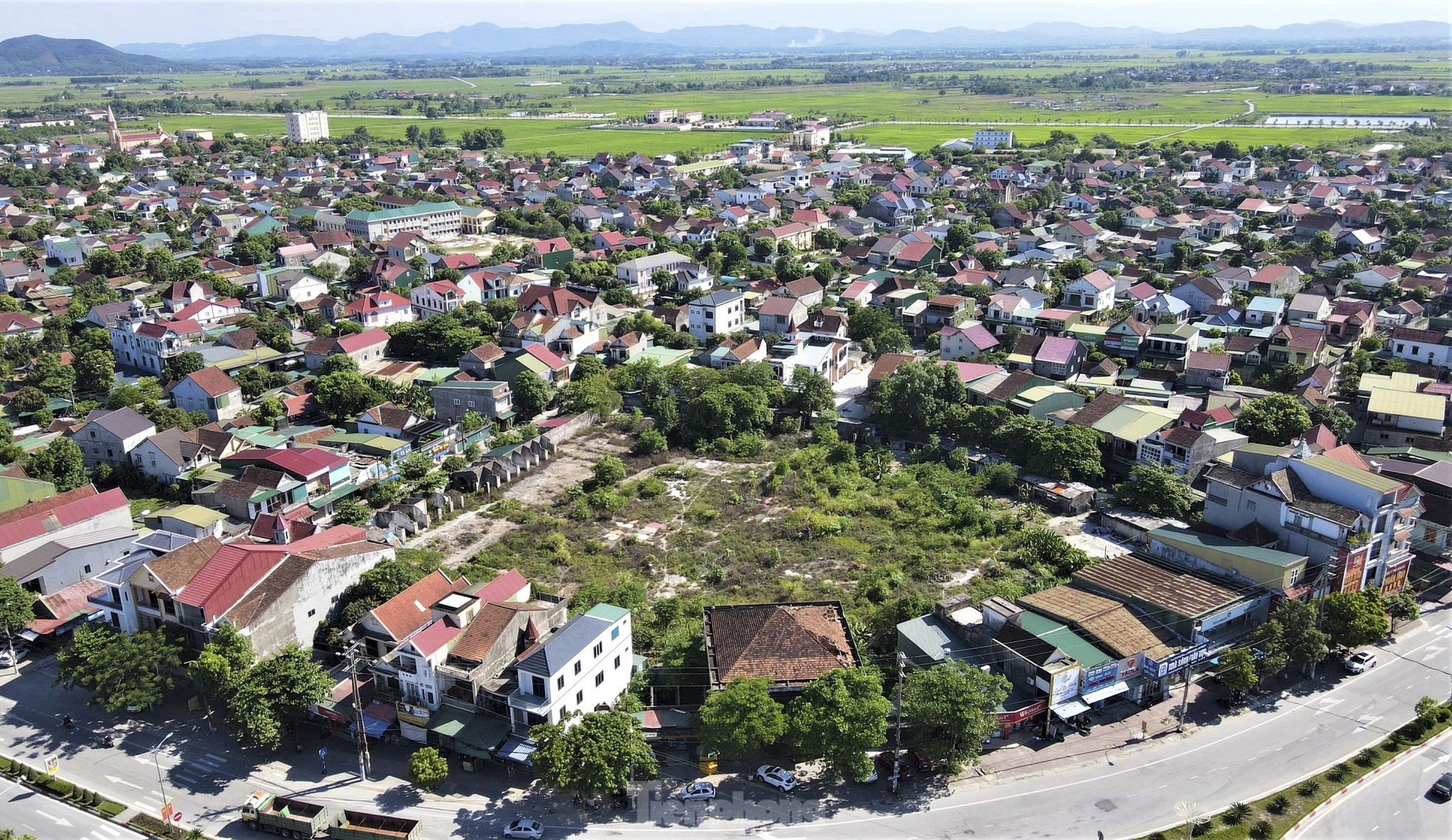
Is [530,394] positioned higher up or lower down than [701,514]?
higher up

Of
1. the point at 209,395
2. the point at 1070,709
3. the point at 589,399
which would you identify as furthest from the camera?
the point at 589,399

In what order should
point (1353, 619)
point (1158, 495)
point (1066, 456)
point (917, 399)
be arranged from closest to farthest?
point (1353, 619), point (1158, 495), point (1066, 456), point (917, 399)

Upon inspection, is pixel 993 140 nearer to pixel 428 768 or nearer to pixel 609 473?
pixel 609 473

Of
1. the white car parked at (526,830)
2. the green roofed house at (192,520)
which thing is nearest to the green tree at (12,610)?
the green roofed house at (192,520)

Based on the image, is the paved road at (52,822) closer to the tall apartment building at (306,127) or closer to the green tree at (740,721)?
the green tree at (740,721)

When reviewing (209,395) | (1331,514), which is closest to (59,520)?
(209,395)

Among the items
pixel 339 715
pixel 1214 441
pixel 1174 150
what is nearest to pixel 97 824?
pixel 339 715
